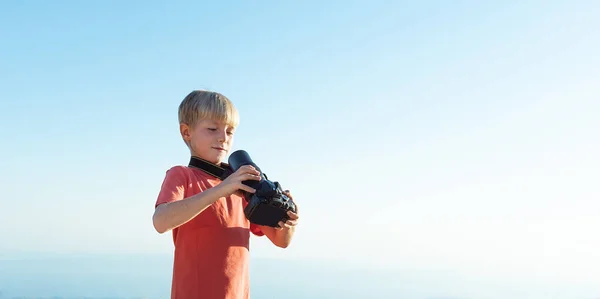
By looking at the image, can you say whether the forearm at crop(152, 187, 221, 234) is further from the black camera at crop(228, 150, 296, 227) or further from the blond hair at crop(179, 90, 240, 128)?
the blond hair at crop(179, 90, 240, 128)

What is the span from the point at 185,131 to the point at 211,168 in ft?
0.82

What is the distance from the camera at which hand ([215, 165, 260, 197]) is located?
2953 millimetres

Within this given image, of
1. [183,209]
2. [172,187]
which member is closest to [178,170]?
[172,187]

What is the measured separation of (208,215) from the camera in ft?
10.4

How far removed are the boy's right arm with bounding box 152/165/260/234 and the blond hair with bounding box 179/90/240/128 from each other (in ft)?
1.42

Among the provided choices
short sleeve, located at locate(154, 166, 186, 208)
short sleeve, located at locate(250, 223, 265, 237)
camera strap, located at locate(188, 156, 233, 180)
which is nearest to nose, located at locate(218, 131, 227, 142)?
camera strap, located at locate(188, 156, 233, 180)

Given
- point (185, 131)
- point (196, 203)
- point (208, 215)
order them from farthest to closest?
1. point (185, 131)
2. point (208, 215)
3. point (196, 203)

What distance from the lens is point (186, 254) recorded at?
314 cm

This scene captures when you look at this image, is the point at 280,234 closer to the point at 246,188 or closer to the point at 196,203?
the point at 246,188

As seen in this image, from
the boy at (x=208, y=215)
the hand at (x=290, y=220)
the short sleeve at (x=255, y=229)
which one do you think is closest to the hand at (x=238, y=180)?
the boy at (x=208, y=215)

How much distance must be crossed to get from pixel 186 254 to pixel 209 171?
452 millimetres

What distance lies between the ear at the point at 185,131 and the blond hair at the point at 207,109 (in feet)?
0.06

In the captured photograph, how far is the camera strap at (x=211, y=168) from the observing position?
3.37 meters

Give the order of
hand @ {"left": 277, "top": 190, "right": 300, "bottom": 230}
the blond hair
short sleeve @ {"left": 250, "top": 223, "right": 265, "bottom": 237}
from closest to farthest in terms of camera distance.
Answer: hand @ {"left": 277, "top": 190, "right": 300, "bottom": 230}
the blond hair
short sleeve @ {"left": 250, "top": 223, "right": 265, "bottom": 237}
